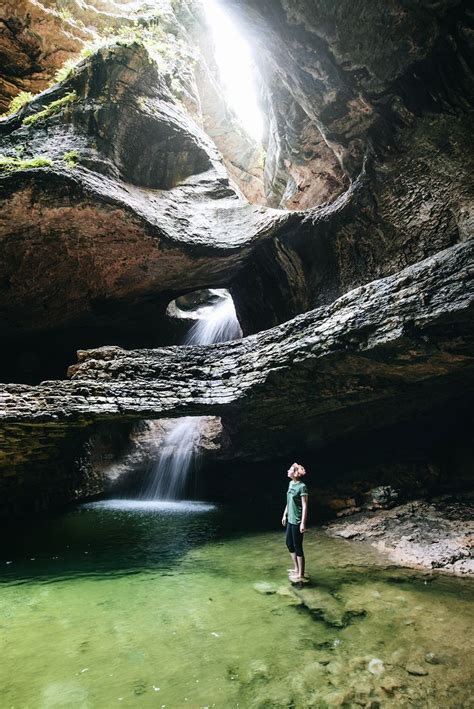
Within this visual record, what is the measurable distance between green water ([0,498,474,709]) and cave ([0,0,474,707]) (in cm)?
3

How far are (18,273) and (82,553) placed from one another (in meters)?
6.68

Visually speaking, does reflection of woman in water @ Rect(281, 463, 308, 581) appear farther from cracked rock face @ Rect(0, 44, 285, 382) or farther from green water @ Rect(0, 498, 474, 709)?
cracked rock face @ Rect(0, 44, 285, 382)

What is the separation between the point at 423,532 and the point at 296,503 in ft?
11.4

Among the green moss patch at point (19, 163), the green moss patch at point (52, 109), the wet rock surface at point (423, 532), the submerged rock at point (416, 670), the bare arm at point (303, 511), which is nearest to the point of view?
the submerged rock at point (416, 670)

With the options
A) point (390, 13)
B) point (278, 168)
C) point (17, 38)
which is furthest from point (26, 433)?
point (17, 38)

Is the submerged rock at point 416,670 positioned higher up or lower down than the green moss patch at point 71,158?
lower down

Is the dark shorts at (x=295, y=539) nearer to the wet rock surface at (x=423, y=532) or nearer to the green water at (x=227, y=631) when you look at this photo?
the green water at (x=227, y=631)

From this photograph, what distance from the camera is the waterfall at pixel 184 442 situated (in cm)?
1396

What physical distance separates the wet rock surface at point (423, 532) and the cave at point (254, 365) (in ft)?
0.21

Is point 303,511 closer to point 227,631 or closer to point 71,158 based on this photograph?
point 227,631

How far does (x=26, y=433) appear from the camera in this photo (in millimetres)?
8078

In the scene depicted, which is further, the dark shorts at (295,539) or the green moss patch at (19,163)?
the green moss patch at (19,163)

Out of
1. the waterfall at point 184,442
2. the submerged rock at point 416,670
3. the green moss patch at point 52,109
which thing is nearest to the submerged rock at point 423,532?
the submerged rock at point 416,670

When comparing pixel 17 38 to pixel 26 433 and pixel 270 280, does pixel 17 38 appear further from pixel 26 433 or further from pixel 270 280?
pixel 26 433
